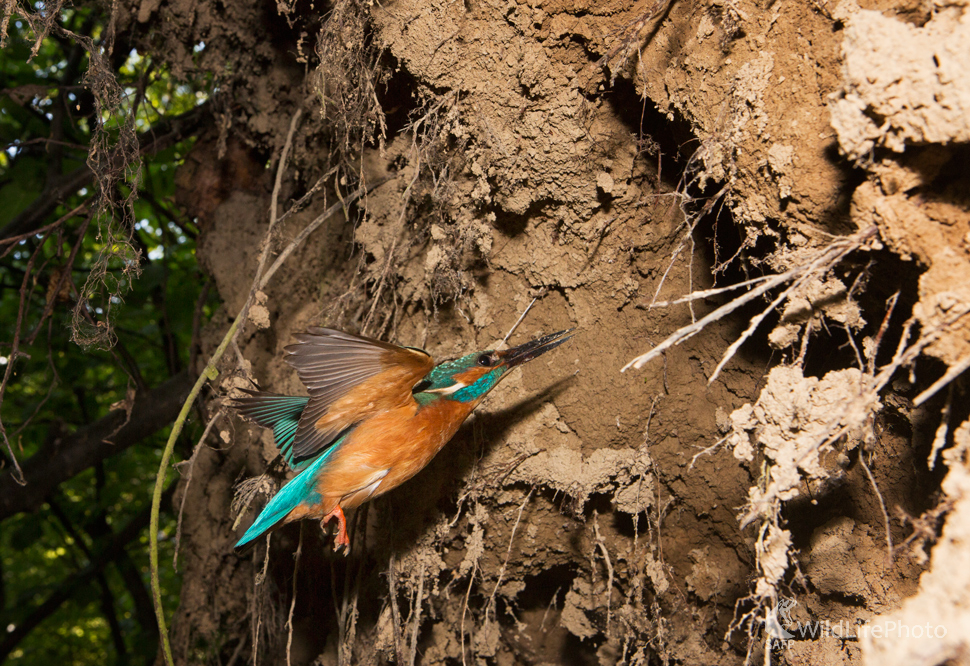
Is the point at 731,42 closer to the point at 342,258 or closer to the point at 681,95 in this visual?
the point at 681,95

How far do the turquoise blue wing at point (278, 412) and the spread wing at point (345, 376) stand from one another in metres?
0.28

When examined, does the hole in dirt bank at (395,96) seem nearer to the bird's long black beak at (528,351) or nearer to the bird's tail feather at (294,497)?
the bird's long black beak at (528,351)

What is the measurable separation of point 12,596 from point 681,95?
402 inches

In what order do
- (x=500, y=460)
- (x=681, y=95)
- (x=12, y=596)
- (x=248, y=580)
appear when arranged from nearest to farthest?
(x=681, y=95)
(x=500, y=460)
(x=248, y=580)
(x=12, y=596)

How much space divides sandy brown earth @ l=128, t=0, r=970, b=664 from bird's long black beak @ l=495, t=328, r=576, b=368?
0.14 metres

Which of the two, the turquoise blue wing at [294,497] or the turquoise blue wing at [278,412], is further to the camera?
the turquoise blue wing at [278,412]

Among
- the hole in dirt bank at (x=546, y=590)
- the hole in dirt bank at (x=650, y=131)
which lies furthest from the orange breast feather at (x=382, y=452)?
the hole in dirt bank at (x=650, y=131)

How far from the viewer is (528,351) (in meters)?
2.00

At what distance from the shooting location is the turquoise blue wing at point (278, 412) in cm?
213

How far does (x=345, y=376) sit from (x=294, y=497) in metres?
0.55

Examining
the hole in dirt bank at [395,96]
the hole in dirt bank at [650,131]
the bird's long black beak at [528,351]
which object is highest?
the hole in dirt bank at [395,96]

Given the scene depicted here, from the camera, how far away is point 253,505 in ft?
8.45

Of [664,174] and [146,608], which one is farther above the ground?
[664,174]

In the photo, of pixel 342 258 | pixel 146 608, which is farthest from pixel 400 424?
pixel 146 608
